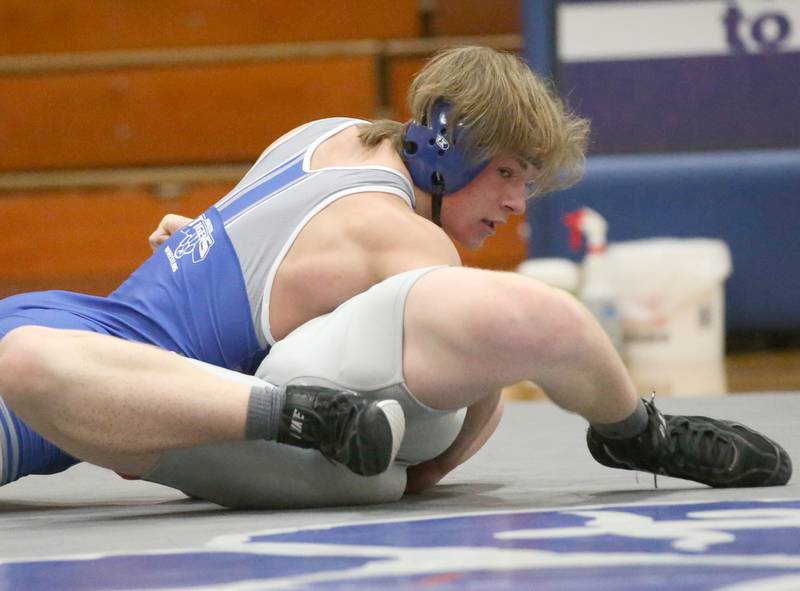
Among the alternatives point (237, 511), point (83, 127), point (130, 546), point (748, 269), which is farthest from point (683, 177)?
point (130, 546)

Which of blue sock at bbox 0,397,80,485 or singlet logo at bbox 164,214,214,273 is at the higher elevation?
singlet logo at bbox 164,214,214,273

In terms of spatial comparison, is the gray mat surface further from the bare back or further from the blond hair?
the blond hair

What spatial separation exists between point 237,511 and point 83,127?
13.8 feet

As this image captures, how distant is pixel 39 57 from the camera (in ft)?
19.4

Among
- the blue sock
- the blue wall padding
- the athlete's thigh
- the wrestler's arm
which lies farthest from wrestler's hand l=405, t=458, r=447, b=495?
the blue wall padding

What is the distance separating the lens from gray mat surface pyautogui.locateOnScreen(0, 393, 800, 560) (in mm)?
1743

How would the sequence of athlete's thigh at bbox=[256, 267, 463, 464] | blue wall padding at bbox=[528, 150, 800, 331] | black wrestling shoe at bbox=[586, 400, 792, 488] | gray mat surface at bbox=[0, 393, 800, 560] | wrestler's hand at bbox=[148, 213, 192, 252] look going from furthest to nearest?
blue wall padding at bbox=[528, 150, 800, 331], wrestler's hand at bbox=[148, 213, 192, 252], black wrestling shoe at bbox=[586, 400, 792, 488], athlete's thigh at bbox=[256, 267, 463, 464], gray mat surface at bbox=[0, 393, 800, 560]

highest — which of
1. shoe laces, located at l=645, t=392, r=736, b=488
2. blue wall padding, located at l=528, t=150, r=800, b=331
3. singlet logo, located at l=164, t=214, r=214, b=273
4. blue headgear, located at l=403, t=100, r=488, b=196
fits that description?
blue wall padding, located at l=528, t=150, r=800, b=331

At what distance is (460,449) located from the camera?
212 cm

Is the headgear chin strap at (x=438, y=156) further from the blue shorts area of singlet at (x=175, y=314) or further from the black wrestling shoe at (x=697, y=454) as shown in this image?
the black wrestling shoe at (x=697, y=454)

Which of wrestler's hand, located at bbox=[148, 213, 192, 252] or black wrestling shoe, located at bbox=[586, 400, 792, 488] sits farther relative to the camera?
wrestler's hand, located at bbox=[148, 213, 192, 252]

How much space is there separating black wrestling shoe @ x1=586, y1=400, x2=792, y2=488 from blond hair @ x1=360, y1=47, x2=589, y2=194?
0.42 metres

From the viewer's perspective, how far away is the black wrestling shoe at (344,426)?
1758mm

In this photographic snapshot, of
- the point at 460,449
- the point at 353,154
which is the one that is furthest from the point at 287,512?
the point at 353,154
